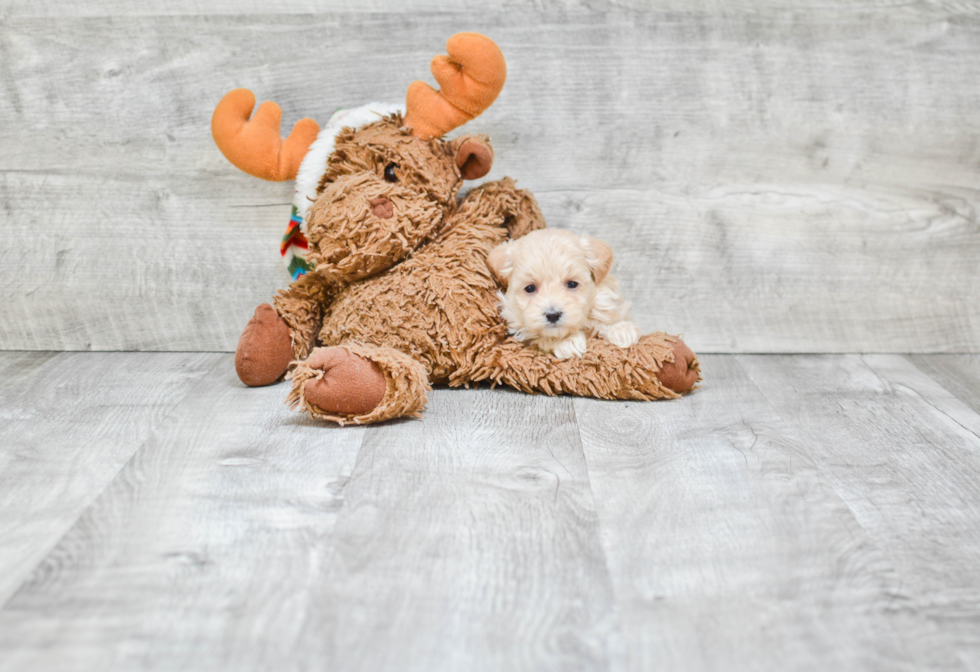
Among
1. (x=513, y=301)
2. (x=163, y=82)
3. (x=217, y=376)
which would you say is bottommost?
(x=217, y=376)

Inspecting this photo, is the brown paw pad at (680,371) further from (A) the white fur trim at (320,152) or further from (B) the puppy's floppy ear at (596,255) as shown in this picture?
(A) the white fur trim at (320,152)

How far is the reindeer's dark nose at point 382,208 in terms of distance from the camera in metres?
1.16

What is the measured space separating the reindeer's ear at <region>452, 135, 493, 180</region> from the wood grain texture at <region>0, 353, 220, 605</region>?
0.54 m

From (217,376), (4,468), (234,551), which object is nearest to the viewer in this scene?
(234,551)

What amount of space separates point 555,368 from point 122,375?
0.70 m

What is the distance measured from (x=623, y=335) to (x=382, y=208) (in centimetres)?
39

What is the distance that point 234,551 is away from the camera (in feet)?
2.51

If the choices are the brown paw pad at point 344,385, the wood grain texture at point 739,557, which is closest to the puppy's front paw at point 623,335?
the wood grain texture at point 739,557

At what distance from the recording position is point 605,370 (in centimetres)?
117

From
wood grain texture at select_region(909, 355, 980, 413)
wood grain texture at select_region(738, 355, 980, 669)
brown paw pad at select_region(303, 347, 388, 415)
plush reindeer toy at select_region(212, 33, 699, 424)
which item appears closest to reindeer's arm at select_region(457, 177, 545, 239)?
plush reindeer toy at select_region(212, 33, 699, 424)

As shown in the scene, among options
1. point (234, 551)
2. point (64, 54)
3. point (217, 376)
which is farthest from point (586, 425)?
point (64, 54)

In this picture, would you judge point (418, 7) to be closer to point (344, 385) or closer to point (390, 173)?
point (390, 173)

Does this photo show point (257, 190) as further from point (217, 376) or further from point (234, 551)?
point (234, 551)

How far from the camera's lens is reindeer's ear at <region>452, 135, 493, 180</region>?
1.19 m
